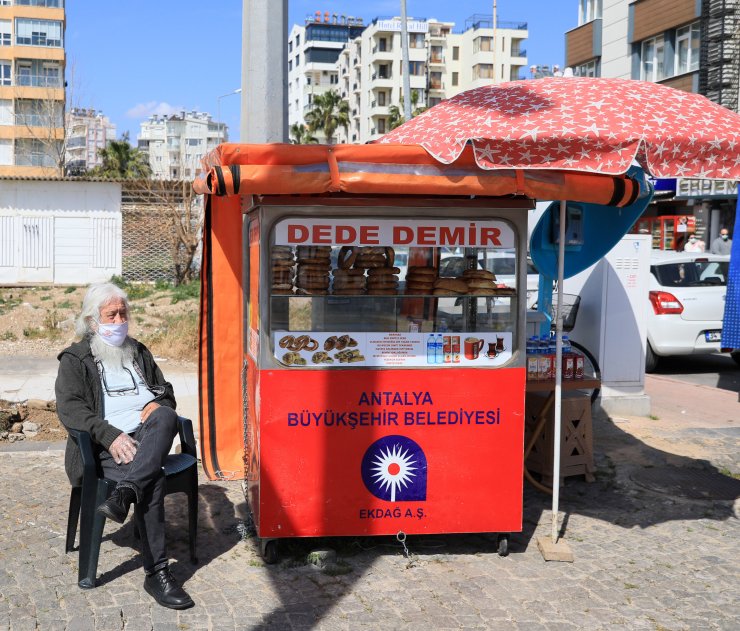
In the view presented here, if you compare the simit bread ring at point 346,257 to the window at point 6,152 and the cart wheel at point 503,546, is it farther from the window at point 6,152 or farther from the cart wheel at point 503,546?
the window at point 6,152

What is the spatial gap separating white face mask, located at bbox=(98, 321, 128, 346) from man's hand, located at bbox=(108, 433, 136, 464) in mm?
561

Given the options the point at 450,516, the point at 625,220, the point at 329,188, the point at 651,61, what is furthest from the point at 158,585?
the point at 651,61

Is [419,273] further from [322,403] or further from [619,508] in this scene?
[619,508]

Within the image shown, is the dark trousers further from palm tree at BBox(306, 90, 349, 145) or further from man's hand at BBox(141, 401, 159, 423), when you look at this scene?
palm tree at BBox(306, 90, 349, 145)

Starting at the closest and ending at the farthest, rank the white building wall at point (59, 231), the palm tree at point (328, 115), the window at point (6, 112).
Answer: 1. the white building wall at point (59, 231)
2. the window at point (6, 112)
3. the palm tree at point (328, 115)

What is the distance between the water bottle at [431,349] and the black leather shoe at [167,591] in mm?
1755

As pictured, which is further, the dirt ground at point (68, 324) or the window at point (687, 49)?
the window at point (687, 49)

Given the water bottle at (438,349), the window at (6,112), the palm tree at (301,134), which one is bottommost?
the water bottle at (438,349)

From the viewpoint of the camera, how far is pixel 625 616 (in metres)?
4.06

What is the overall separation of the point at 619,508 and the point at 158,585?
3216mm

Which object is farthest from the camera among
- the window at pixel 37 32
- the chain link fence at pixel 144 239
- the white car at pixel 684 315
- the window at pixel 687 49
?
the window at pixel 37 32

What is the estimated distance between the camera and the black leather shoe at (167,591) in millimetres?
4039

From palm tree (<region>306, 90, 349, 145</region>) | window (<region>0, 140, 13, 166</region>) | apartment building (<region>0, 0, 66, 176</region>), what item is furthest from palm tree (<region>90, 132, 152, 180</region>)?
palm tree (<region>306, 90, 349, 145</region>)

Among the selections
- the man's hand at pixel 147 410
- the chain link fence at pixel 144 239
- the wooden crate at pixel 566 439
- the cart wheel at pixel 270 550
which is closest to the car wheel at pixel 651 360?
the wooden crate at pixel 566 439
